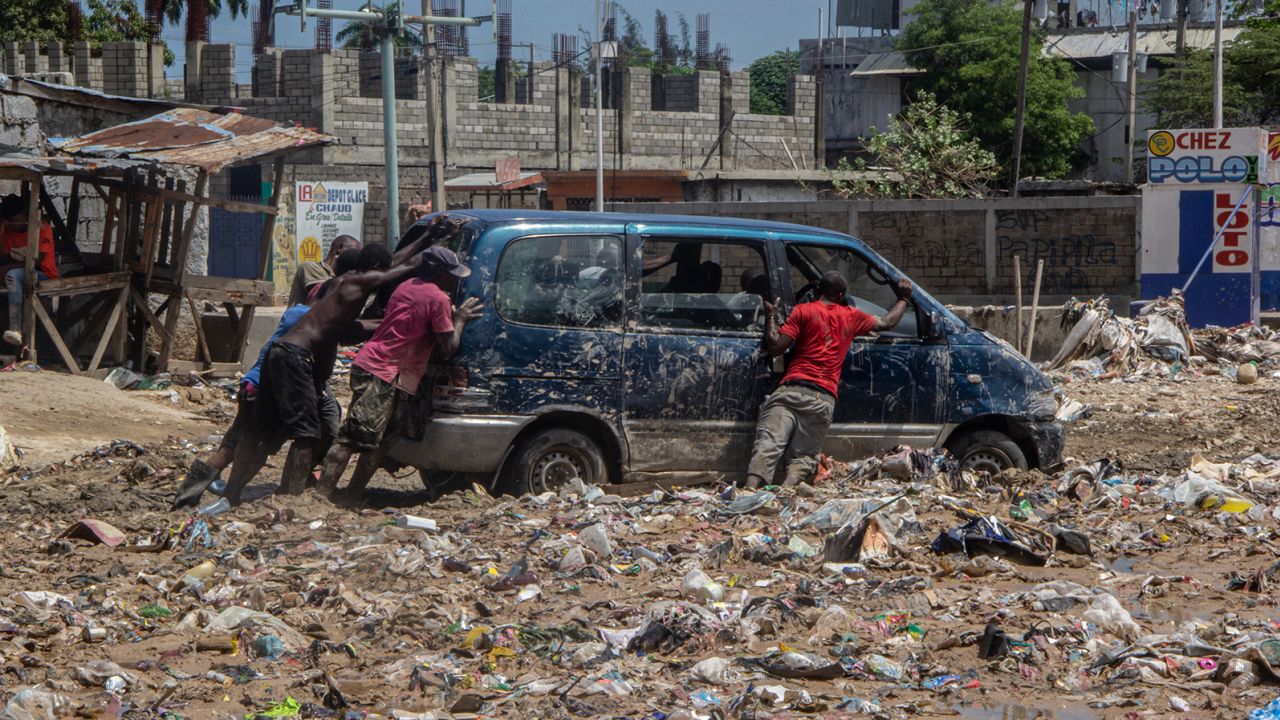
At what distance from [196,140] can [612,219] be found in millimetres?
7270

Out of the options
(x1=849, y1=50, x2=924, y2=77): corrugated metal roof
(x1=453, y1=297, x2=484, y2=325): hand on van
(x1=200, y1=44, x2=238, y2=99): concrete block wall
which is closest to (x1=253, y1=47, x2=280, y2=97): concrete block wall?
(x1=200, y1=44, x2=238, y2=99): concrete block wall

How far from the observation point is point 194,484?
802 centimetres

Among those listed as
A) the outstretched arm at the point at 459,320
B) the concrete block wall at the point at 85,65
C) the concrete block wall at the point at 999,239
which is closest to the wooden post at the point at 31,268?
the outstretched arm at the point at 459,320

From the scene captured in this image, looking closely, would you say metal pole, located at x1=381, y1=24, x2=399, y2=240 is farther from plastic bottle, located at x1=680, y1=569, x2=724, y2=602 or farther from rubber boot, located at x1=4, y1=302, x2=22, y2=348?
plastic bottle, located at x1=680, y1=569, x2=724, y2=602

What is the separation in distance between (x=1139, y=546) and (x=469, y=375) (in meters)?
3.61

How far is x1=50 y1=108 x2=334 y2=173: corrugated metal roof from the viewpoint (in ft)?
43.5

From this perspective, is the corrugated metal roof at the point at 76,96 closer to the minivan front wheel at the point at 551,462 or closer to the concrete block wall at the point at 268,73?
the minivan front wheel at the point at 551,462

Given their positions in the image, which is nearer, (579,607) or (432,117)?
(579,607)

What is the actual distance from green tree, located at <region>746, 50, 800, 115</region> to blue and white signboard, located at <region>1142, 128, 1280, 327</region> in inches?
2081

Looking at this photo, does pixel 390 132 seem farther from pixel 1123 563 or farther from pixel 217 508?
pixel 1123 563

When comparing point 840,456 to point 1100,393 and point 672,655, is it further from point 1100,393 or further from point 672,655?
point 1100,393

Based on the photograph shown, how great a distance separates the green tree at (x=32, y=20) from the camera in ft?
130

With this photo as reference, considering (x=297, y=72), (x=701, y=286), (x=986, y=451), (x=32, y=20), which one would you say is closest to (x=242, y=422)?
(x=701, y=286)

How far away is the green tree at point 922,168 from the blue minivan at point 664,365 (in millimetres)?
19380
